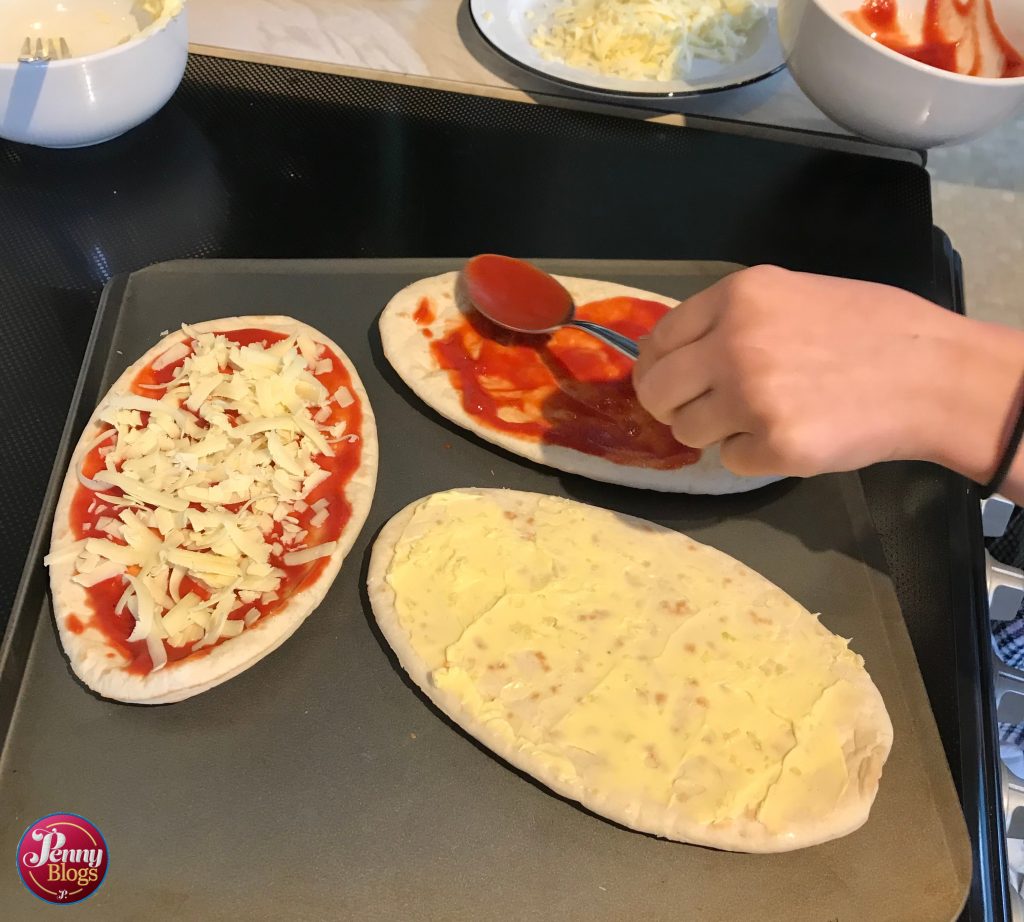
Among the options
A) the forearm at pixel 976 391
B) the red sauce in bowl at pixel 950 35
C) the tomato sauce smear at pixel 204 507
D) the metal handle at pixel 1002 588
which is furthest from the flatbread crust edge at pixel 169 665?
the red sauce in bowl at pixel 950 35

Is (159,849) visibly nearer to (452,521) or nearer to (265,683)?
(265,683)

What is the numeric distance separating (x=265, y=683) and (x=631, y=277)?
128 cm

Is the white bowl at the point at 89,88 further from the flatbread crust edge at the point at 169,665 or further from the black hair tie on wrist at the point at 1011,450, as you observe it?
the black hair tie on wrist at the point at 1011,450

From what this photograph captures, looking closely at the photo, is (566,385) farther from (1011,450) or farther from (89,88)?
(89,88)

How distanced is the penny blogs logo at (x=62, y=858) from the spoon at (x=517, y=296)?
48.8 inches

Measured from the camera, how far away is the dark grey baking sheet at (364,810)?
1373mm

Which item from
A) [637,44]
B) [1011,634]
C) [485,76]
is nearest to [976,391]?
[1011,634]

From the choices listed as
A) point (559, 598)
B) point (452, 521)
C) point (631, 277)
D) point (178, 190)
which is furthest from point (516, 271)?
point (178, 190)

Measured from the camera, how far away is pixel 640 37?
8.07ft

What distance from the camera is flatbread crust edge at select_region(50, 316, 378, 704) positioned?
148cm

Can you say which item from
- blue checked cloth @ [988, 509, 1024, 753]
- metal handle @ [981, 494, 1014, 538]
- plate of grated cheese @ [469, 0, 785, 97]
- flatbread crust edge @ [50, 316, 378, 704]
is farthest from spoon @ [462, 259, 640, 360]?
blue checked cloth @ [988, 509, 1024, 753]

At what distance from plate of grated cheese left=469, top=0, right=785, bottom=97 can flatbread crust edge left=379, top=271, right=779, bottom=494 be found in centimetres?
73

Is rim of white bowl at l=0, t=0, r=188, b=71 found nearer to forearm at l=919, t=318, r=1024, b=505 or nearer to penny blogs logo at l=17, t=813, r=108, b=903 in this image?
penny blogs logo at l=17, t=813, r=108, b=903

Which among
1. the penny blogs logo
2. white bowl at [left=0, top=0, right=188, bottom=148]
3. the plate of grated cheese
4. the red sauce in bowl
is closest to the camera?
the penny blogs logo
